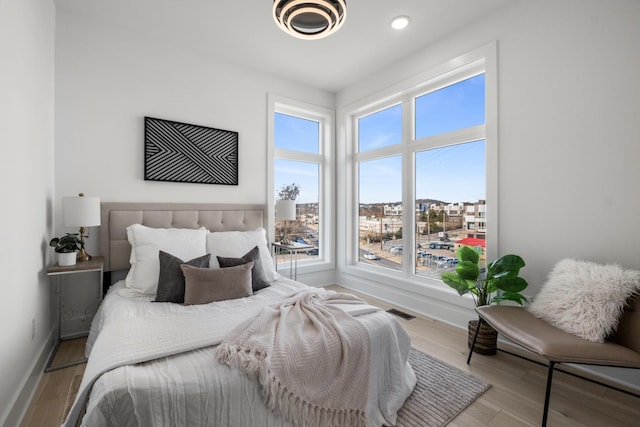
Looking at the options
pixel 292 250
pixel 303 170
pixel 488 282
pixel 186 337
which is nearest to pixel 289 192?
pixel 303 170

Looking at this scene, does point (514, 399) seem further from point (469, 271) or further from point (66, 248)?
point (66, 248)

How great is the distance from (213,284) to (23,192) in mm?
1253

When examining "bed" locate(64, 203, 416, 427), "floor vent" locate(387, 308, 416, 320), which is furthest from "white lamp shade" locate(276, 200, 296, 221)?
"floor vent" locate(387, 308, 416, 320)

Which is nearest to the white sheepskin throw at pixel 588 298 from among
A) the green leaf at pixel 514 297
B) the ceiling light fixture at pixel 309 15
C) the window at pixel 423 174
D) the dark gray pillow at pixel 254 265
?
the green leaf at pixel 514 297

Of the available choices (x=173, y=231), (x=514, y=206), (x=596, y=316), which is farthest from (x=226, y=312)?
(x=514, y=206)

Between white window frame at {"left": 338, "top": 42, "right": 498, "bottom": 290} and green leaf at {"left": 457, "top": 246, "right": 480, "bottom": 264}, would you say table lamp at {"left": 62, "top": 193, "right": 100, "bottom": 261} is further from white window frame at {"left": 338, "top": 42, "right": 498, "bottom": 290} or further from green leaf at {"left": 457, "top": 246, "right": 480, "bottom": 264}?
green leaf at {"left": 457, "top": 246, "right": 480, "bottom": 264}

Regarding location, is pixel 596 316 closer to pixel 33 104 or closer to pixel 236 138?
pixel 236 138

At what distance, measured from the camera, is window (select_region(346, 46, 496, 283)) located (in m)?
2.89

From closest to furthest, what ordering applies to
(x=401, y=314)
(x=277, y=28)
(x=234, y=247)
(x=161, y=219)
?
1. (x=234, y=247)
2. (x=277, y=28)
3. (x=161, y=219)
4. (x=401, y=314)

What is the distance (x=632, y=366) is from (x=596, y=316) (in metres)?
0.28

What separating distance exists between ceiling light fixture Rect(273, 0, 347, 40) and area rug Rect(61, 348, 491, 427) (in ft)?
7.82

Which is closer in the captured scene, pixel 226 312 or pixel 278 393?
pixel 278 393

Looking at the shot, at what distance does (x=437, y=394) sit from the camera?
1.86m

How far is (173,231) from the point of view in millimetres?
2611
